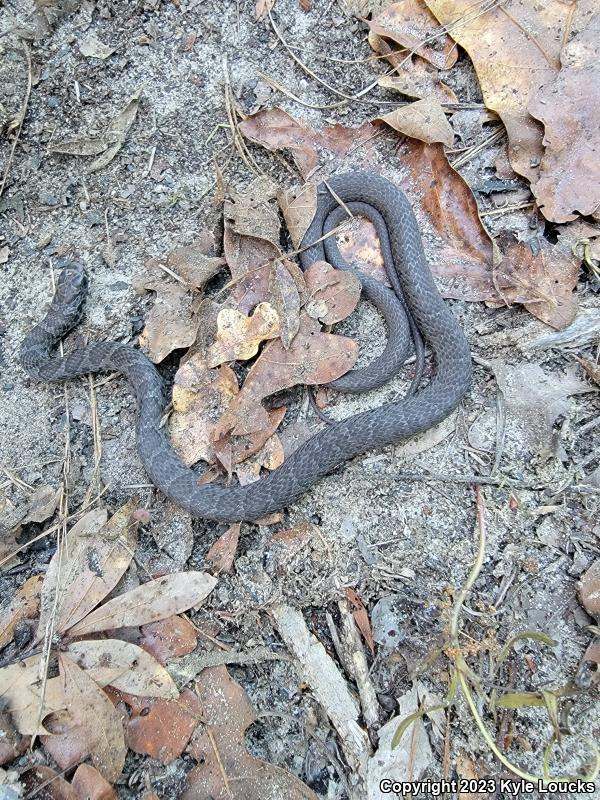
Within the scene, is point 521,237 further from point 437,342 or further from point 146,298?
point 146,298

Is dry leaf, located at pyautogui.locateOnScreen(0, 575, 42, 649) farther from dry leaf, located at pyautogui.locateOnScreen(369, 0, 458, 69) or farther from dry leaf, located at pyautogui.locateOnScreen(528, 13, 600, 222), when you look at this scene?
dry leaf, located at pyautogui.locateOnScreen(369, 0, 458, 69)

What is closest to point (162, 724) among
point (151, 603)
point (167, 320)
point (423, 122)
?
point (151, 603)

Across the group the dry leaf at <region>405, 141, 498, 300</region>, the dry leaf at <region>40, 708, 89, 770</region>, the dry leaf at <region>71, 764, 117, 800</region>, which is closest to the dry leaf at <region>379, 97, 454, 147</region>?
the dry leaf at <region>405, 141, 498, 300</region>

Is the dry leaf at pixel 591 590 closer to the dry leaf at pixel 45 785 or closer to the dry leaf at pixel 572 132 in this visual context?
the dry leaf at pixel 572 132

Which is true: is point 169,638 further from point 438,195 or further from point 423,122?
point 423,122

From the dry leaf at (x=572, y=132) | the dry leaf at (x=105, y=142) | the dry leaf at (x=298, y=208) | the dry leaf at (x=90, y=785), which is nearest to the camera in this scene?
the dry leaf at (x=90, y=785)

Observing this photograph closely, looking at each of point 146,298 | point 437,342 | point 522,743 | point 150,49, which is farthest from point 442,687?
point 150,49

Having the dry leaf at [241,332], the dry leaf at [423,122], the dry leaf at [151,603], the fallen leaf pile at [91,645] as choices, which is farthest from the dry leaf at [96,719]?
the dry leaf at [423,122]
